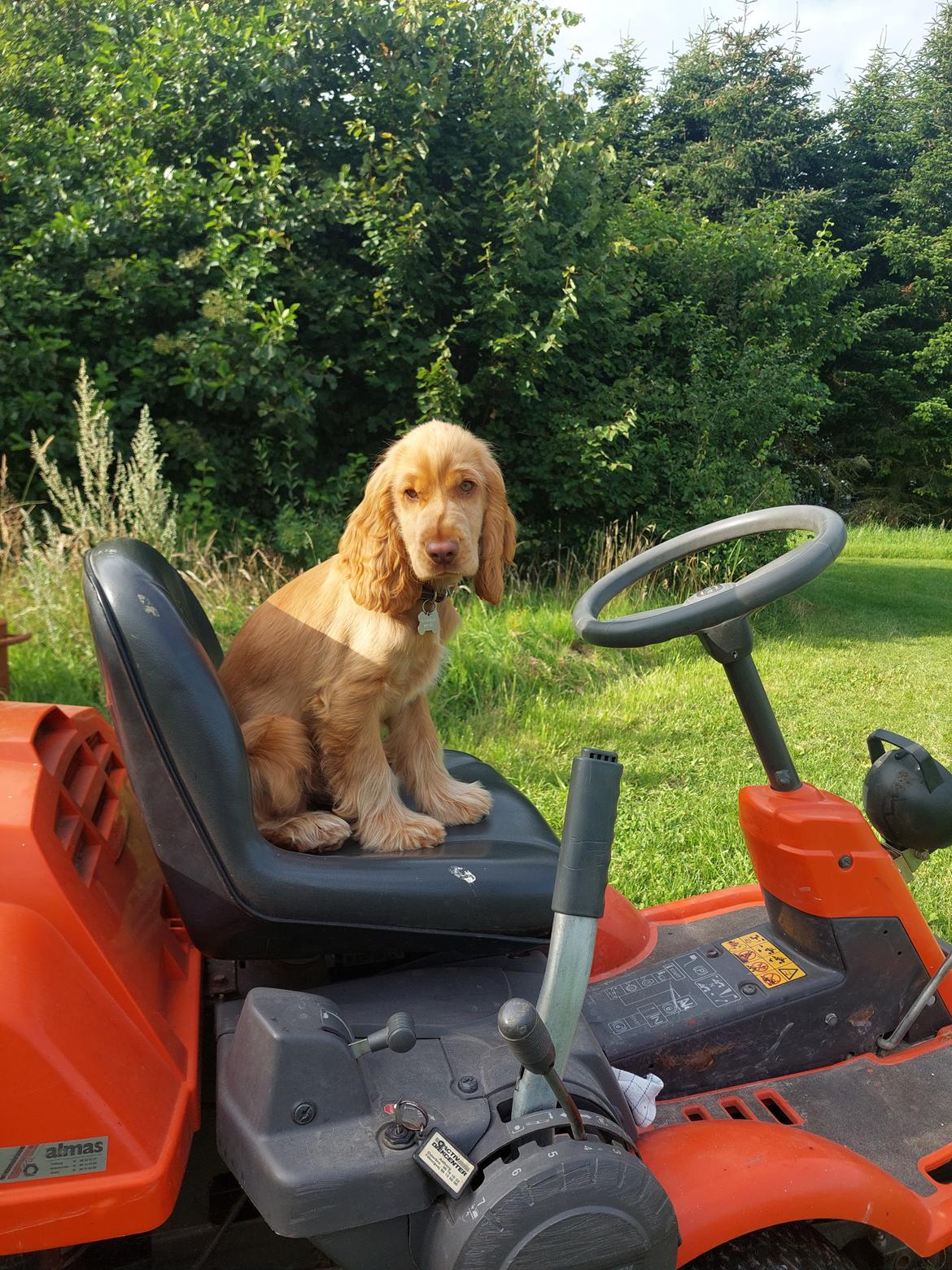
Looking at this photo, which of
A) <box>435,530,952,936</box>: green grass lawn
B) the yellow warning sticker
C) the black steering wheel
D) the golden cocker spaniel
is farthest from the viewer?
<box>435,530,952,936</box>: green grass lawn

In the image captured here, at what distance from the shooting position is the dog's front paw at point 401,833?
1.97 meters

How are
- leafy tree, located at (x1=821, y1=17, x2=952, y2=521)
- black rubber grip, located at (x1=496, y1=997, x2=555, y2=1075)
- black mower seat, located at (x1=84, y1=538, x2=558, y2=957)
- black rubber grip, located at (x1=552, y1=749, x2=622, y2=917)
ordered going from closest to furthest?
black rubber grip, located at (x1=496, y1=997, x2=555, y2=1075) → black rubber grip, located at (x1=552, y1=749, x2=622, y2=917) → black mower seat, located at (x1=84, y1=538, x2=558, y2=957) → leafy tree, located at (x1=821, y1=17, x2=952, y2=521)

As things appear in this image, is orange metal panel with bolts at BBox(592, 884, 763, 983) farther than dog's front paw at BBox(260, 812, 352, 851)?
Yes

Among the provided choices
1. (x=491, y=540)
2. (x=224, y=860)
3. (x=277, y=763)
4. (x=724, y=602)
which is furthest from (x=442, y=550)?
(x=224, y=860)

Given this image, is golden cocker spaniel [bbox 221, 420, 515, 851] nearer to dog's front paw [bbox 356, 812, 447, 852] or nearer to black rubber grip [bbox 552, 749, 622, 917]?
dog's front paw [bbox 356, 812, 447, 852]

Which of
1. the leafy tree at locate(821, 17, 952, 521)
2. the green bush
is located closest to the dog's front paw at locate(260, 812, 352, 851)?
the green bush

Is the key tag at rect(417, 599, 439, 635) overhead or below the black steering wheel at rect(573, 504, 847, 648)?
below

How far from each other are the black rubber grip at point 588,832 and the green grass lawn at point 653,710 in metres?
2.23

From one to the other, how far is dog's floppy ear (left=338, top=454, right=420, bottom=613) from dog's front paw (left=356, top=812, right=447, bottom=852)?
0.48m

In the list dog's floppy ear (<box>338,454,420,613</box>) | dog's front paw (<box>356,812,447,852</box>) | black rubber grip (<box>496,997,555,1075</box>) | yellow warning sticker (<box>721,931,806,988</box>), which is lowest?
yellow warning sticker (<box>721,931,806,988</box>)

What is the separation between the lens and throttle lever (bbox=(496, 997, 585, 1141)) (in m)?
1.02

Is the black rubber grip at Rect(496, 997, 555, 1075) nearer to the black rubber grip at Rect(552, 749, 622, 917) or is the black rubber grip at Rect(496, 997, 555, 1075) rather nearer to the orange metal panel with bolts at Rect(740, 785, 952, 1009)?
the black rubber grip at Rect(552, 749, 622, 917)

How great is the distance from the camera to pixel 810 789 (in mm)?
1883

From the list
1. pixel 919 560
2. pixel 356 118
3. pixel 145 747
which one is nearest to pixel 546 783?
pixel 145 747
